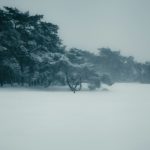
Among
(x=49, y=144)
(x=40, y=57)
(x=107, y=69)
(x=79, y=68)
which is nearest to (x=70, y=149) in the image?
(x=49, y=144)

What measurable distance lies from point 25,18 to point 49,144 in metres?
21.8

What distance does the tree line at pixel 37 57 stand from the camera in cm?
2194

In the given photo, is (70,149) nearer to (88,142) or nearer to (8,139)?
(88,142)

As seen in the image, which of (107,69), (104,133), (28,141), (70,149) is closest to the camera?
(70,149)

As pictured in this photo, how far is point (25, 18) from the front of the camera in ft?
81.3

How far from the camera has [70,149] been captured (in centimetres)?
470

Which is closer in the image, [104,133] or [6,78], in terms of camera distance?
[104,133]

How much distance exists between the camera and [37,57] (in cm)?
2288

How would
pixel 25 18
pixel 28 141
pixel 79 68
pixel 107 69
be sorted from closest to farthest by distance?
pixel 28 141 → pixel 79 68 → pixel 25 18 → pixel 107 69

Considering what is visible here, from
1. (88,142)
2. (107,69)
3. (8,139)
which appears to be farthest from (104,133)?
(107,69)

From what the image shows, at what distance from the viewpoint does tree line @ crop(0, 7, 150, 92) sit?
21.9 m

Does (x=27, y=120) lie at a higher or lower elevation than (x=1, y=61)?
lower

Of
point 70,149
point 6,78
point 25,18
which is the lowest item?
point 70,149

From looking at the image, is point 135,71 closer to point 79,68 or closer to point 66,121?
point 79,68
